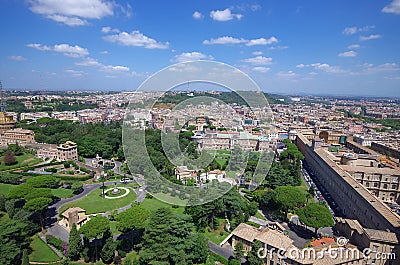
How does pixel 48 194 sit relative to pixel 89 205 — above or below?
above

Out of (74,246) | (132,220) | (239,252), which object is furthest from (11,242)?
(239,252)

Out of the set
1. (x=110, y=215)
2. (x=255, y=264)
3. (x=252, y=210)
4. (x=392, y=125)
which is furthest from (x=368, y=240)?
(x=392, y=125)

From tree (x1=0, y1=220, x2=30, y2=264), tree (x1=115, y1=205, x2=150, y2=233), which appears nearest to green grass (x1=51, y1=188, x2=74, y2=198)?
tree (x1=0, y1=220, x2=30, y2=264)

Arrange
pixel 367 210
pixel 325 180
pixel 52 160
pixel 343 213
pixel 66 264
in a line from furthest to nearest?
1. pixel 52 160
2. pixel 325 180
3. pixel 343 213
4. pixel 367 210
5. pixel 66 264

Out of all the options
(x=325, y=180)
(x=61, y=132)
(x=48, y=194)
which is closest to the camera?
(x=48, y=194)

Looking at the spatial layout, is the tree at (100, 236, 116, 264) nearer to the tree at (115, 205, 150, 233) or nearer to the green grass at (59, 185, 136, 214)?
the tree at (115, 205, 150, 233)

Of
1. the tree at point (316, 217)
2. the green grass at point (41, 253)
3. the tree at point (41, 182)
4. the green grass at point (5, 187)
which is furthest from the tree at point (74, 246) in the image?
the tree at point (316, 217)

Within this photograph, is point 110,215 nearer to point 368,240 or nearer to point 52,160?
point 368,240
